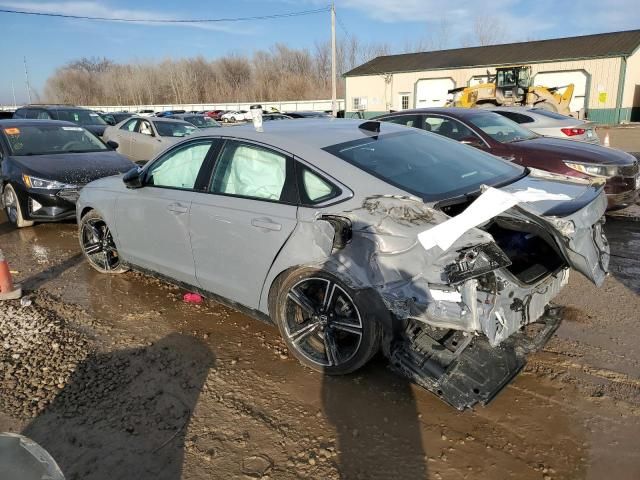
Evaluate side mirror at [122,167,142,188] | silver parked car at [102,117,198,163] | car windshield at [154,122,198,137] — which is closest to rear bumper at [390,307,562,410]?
side mirror at [122,167,142,188]

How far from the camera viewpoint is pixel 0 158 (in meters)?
7.91

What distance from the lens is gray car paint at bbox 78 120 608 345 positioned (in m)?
2.70

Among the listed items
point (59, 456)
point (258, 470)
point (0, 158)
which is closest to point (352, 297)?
point (258, 470)

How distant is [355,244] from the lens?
117 inches

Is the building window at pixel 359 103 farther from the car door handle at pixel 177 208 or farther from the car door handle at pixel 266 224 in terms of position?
the car door handle at pixel 266 224

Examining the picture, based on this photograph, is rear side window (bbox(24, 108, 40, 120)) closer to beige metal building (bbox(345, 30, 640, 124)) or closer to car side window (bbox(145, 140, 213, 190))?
car side window (bbox(145, 140, 213, 190))

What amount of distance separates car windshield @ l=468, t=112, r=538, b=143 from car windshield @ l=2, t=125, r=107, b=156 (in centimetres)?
608

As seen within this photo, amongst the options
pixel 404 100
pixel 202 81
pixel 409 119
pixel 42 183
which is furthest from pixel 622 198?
pixel 202 81

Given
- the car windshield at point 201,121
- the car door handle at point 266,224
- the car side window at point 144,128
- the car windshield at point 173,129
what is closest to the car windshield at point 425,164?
the car door handle at point 266,224

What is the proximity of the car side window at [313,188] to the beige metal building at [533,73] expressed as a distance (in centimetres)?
3620

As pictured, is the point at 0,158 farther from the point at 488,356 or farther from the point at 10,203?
the point at 488,356

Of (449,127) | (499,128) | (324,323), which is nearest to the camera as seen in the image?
(324,323)

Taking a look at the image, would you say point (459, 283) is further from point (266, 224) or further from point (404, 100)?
point (404, 100)

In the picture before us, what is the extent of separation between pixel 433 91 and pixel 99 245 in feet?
129
